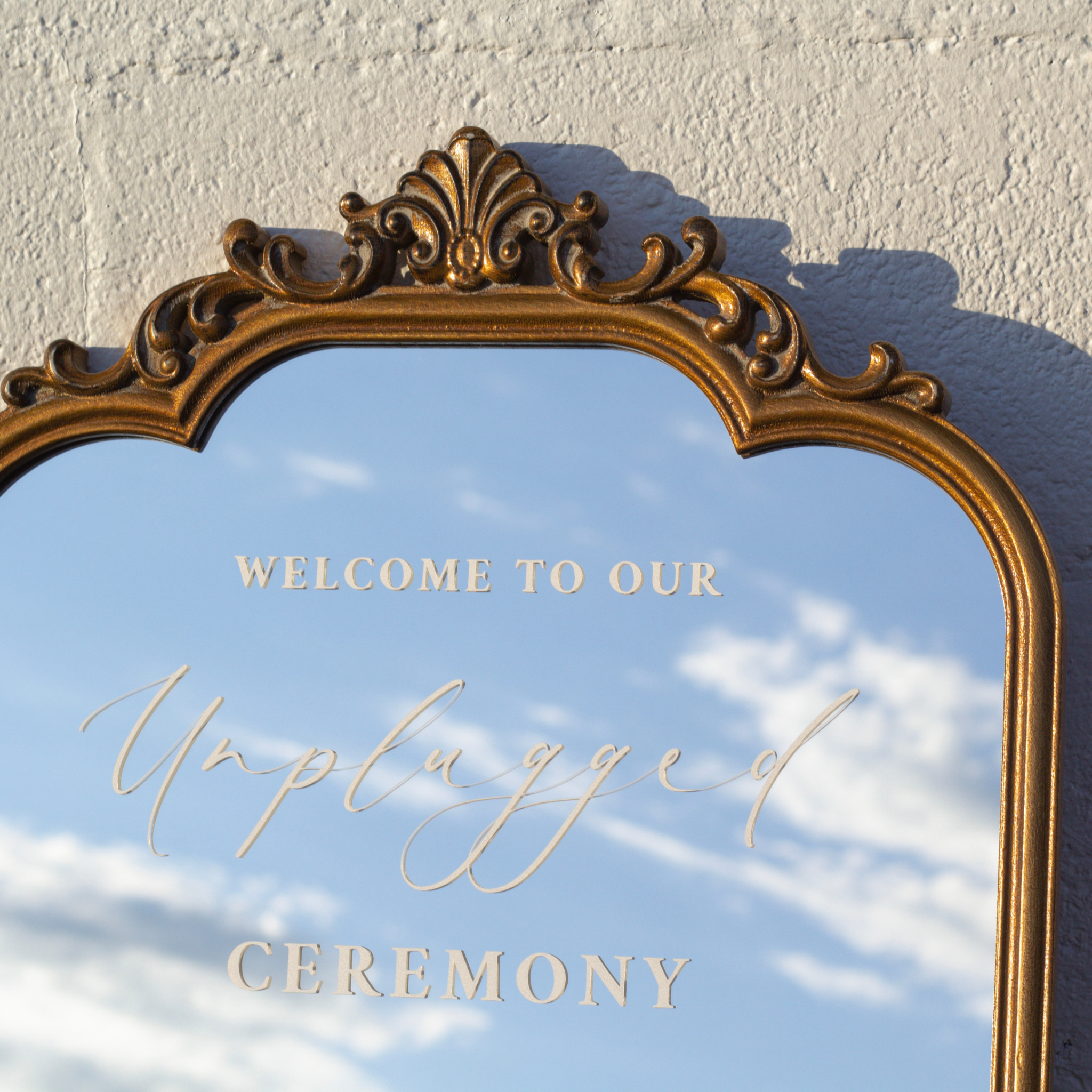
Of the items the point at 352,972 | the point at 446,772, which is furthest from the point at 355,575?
the point at 352,972

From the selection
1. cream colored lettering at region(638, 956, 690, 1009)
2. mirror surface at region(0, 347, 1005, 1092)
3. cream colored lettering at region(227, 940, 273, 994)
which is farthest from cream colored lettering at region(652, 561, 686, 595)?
cream colored lettering at region(227, 940, 273, 994)

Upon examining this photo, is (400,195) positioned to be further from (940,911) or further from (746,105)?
(940,911)

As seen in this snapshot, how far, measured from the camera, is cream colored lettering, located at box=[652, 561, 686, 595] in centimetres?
70

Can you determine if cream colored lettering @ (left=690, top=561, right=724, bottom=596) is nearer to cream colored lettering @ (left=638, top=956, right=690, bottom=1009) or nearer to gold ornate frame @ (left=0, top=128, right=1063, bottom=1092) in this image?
gold ornate frame @ (left=0, top=128, right=1063, bottom=1092)

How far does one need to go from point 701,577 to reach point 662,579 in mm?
24

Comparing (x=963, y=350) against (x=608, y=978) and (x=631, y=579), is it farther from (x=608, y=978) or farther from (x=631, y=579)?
(x=608, y=978)

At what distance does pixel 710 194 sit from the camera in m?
0.76

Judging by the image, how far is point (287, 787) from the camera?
71 cm

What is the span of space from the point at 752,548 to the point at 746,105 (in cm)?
31

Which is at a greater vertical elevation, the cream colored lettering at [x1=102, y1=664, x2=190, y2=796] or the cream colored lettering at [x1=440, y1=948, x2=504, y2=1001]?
the cream colored lettering at [x1=102, y1=664, x2=190, y2=796]

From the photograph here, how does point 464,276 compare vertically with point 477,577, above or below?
above

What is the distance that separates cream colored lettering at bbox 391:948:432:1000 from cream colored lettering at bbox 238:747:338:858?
12 cm

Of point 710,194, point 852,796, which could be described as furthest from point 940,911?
point 710,194

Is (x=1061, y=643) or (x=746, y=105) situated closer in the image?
(x=1061, y=643)
